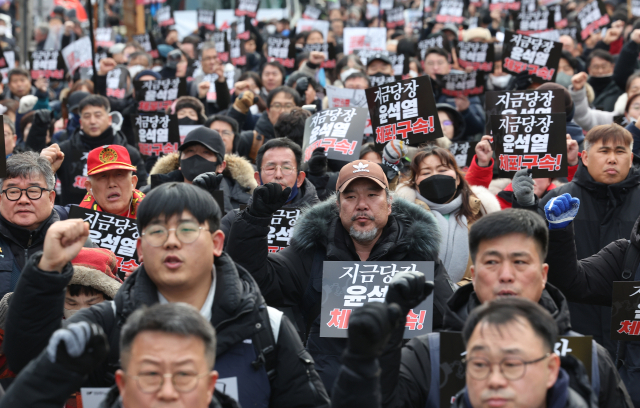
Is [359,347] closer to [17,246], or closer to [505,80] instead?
[17,246]

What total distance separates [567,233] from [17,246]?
3214 mm

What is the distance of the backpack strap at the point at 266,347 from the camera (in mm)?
2867

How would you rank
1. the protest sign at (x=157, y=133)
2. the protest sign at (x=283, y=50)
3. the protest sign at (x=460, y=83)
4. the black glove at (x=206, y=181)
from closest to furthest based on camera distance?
the black glove at (x=206, y=181) < the protest sign at (x=157, y=133) < the protest sign at (x=460, y=83) < the protest sign at (x=283, y=50)

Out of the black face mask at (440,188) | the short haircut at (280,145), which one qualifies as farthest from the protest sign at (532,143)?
the short haircut at (280,145)

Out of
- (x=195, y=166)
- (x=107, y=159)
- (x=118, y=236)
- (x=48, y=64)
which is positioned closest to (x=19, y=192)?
(x=118, y=236)

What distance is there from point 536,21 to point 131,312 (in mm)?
12504

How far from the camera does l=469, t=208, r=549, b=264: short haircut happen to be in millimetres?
3199

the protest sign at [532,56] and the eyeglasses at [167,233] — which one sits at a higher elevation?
the protest sign at [532,56]

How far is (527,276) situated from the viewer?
10.3 feet

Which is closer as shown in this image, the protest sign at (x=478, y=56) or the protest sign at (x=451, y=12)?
the protest sign at (x=478, y=56)

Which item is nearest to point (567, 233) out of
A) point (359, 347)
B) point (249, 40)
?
point (359, 347)

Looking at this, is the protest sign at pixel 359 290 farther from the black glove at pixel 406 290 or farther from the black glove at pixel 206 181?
the black glove at pixel 406 290

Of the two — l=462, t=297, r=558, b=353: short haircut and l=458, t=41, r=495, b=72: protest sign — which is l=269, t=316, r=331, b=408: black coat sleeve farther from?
l=458, t=41, r=495, b=72: protest sign

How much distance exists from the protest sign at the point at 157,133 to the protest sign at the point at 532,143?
3.46 meters
